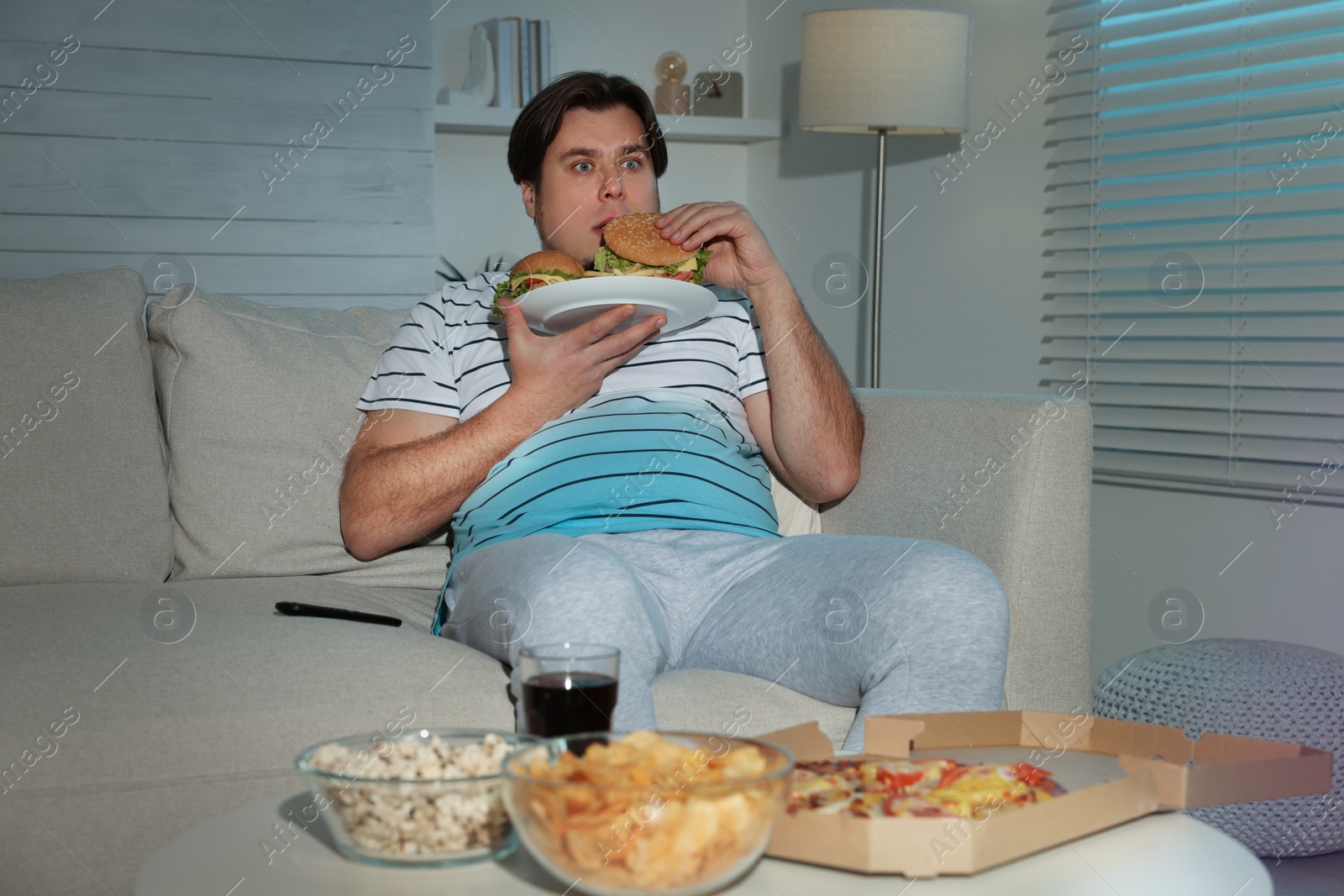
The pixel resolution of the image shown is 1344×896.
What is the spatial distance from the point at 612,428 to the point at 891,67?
173 centimetres

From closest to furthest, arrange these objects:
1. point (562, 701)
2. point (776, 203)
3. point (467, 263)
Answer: point (562, 701)
point (467, 263)
point (776, 203)

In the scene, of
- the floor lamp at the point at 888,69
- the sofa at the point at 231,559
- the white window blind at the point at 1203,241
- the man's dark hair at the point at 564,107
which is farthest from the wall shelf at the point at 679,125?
the sofa at the point at 231,559

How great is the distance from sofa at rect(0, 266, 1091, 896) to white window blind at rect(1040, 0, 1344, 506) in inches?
41.2

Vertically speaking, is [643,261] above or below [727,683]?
above

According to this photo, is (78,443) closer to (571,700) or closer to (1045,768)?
(571,700)

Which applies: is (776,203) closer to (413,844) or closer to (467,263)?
(467,263)

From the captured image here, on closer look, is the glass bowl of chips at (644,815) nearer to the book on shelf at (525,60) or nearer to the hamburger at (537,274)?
the hamburger at (537,274)

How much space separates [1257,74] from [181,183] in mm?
2460

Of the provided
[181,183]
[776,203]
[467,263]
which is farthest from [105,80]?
[776,203]

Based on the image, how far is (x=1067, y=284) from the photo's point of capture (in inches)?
120

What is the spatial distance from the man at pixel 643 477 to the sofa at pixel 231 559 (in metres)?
0.08

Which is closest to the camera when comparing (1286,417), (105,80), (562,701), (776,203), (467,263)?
(562,701)

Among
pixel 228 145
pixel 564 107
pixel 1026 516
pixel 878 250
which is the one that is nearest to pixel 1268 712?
pixel 1026 516

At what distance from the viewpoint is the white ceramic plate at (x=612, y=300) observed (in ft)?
5.20
